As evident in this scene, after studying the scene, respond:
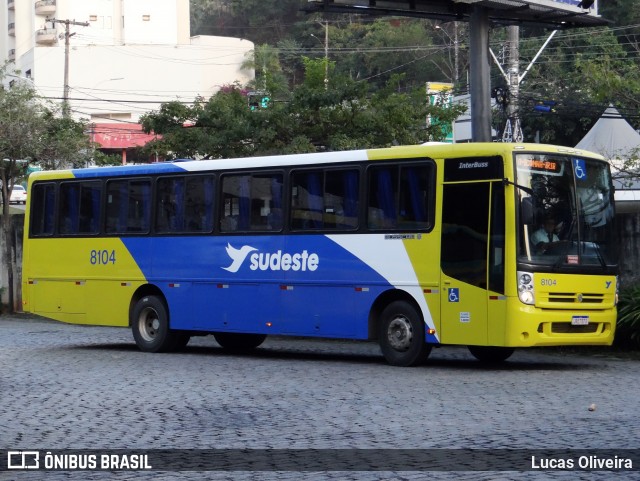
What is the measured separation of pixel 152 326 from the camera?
21.4 metres

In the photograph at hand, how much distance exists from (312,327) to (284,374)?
2.21 metres

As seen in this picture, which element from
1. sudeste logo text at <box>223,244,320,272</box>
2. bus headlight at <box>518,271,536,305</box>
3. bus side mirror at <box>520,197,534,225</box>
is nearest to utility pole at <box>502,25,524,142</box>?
sudeste logo text at <box>223,244,320,272</box>

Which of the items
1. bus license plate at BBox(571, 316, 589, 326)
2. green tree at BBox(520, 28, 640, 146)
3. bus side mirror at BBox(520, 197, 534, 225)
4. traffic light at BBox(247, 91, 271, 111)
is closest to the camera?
bus side mirror at BBox(520, 197, 534, 225)

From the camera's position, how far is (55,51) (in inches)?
3499

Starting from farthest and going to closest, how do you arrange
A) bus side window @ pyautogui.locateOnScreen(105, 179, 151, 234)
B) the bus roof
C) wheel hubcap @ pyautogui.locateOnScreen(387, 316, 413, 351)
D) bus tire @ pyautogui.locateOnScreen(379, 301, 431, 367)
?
1. bus side window @ pyautogui.locateOnScreen(105, 179, 151, 234)
2. wheel hubcap @ pyautogui.locateOnScreen(387, 316, 413, 351)
3. bus tire @ pyautogui.locateOnScreen(379, 301, 431, 367)
4. the bus roof

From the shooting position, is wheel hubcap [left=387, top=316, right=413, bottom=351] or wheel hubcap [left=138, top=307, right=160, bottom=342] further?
wheel hubcap [left=138, top=307, right=160, bottom=342]

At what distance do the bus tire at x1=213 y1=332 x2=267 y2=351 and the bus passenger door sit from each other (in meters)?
5.84

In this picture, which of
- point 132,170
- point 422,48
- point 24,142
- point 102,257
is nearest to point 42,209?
point 102,257

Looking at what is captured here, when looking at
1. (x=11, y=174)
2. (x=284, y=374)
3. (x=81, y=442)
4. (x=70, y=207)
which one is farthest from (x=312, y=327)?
(x=11, y=174)

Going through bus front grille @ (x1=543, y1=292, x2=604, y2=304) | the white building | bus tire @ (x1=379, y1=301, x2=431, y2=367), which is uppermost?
the white building

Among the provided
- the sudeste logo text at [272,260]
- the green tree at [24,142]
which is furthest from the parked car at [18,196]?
the sudeste logo text at [272,260]

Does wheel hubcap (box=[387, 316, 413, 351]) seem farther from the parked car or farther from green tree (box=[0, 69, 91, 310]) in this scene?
the parked car

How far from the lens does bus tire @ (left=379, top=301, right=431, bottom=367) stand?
17203 mm

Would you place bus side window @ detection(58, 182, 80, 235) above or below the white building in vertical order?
below
